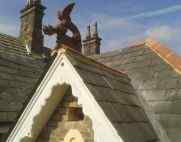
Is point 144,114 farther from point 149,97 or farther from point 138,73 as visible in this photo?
point 138,73

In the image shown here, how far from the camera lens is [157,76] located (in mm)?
6930

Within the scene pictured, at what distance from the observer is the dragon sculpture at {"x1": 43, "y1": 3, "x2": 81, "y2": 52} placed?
623cm

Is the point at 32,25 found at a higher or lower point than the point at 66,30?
higher

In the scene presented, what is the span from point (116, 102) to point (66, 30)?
7.65 ft

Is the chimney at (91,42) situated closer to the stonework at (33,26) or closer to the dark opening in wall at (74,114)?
the stonework at (33,26)

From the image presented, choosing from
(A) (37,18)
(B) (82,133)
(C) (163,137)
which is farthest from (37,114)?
(A) (37,18)

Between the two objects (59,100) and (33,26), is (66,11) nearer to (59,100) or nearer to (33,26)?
(59,100)

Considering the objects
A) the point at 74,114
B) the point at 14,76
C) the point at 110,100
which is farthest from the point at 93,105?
the point at 14,76

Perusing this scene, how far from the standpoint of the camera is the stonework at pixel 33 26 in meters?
13.5

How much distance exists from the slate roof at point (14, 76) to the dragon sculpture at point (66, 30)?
119 cm

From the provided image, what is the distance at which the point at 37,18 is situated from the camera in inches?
546

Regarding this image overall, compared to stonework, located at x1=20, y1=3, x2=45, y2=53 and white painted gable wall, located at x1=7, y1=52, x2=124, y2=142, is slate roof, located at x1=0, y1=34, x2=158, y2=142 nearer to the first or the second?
white painted gable wall, located at x1=7, y1=52, x2=124, y2=142

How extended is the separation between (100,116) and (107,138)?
32cm

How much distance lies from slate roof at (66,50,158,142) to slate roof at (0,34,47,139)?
233cm
